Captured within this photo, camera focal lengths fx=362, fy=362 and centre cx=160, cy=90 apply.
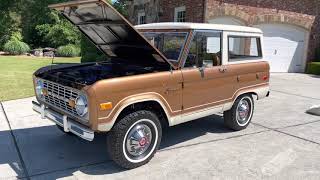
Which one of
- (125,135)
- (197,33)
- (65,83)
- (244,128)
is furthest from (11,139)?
(244,128)

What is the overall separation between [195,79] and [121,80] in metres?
1.41

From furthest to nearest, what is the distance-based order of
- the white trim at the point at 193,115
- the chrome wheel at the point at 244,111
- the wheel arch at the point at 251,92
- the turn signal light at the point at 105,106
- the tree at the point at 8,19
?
the tree at the point at 8,19 → the chrome wheel at the point at 244,111 → the wheel arch at the point at 251,92 → the white trim at the point at 193,115 → the turn signal light at the point at 105,106

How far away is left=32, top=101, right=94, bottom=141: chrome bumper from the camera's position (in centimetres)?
454

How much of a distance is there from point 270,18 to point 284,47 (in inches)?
87.0

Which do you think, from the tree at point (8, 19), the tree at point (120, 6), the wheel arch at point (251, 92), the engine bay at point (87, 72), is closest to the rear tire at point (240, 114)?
the wheel arch at point (251, 92)

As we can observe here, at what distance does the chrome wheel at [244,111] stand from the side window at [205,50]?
125cm

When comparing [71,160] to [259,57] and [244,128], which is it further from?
[259,57]

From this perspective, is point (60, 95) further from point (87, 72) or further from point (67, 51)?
point (67, 51)

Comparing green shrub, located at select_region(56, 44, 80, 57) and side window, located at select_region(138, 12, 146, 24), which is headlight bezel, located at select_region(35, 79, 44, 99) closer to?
side window, located at select_region(138, 12, 146, 24)

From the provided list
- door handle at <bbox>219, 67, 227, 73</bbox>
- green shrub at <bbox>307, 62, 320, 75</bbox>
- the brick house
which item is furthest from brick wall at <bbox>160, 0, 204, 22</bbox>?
door handle at <bbox>219, 67, 227, 73</bbox>

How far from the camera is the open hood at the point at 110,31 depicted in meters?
4.93

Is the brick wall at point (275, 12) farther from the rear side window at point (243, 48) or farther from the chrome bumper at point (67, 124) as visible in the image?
the chrome bumper at point (67, 124)

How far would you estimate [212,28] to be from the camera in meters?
5.87

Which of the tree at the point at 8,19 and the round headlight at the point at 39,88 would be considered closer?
the round headlight at the point at 39,88
